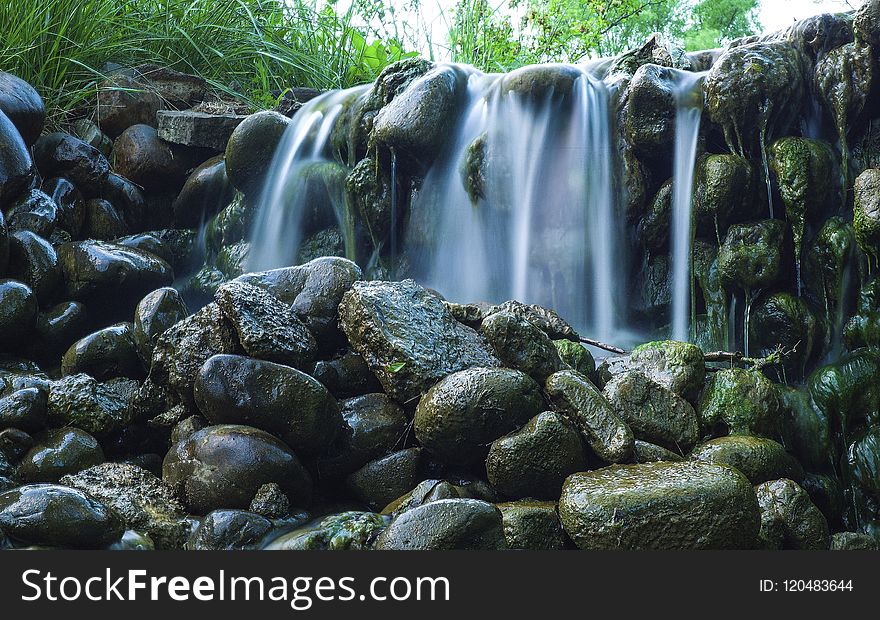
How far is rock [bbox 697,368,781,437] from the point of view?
491 centimetres

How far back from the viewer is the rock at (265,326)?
4488 mm

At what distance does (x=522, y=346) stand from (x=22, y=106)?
18.6 ft

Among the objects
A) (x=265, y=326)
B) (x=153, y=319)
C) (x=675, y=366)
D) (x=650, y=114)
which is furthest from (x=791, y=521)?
(x=650, y=114)

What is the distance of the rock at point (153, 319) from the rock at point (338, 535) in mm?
2024

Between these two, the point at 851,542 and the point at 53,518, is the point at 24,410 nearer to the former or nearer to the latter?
the point at 53,518

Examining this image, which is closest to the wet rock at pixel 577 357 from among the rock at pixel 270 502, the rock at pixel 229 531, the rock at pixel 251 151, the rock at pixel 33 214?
the rock at pixel 270 502

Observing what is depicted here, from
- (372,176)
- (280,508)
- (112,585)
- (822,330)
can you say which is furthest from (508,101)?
(112,585)

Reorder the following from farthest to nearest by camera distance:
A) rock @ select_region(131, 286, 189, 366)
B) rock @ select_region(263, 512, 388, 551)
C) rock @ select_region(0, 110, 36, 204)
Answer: rock @ select_region(0, 110, 36, 204), rock @ select_region(131, 286, 189, 366), rock @ select_region(263, 512, 388, 551)

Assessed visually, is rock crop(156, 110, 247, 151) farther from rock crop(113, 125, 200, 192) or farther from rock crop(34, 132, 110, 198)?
rock crop(34, 132, 110, 198)

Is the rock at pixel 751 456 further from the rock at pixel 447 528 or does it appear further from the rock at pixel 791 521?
the rock at pixel 447 528

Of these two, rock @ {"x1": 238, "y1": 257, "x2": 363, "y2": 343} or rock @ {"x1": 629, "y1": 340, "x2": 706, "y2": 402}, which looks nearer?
rock @ {"x1": 238, "y1": 257, "x2": 363, "y2": 343}

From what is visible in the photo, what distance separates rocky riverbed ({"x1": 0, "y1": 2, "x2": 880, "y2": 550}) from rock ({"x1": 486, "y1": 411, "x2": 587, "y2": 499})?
0.01 meters

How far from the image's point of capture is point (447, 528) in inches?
126

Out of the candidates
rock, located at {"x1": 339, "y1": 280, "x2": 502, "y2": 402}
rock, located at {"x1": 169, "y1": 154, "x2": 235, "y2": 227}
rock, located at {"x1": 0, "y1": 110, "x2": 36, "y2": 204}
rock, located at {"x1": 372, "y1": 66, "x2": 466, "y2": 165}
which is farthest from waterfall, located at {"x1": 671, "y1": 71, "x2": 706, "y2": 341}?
rock, located at {"x1": 0, "y1": 110, "x2": 36, "y2": 204}
